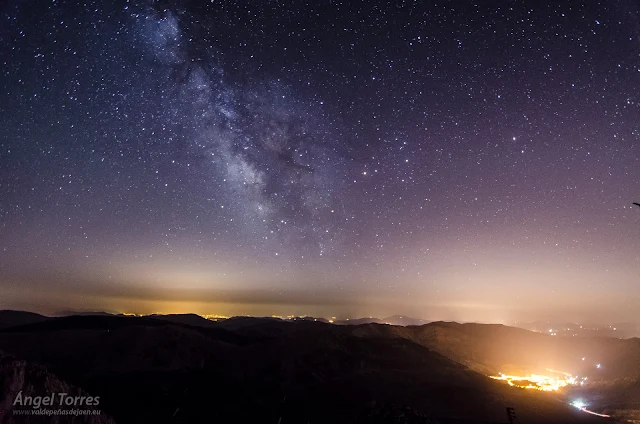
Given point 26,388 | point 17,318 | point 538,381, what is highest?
point 26,388

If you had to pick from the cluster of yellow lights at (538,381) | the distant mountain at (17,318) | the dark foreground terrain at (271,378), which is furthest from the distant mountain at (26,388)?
the distant mountain at (17,318)

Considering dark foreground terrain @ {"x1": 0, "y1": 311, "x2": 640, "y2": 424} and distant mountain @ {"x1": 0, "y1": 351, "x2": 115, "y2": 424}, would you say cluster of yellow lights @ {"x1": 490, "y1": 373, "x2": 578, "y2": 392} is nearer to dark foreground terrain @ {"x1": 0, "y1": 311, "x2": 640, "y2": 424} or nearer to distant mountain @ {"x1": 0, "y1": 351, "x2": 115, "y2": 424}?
dark foreground terrain @ {"x1": 0, "y1": 311, "x2": 640, "y2": 424}

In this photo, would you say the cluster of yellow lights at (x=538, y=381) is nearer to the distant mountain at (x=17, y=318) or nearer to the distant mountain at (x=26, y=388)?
the distant mountain at (x=26, y=388)

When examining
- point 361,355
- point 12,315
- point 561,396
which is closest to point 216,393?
point 361,355

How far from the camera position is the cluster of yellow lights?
2547 inches

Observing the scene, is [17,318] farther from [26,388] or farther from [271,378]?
[26,388]

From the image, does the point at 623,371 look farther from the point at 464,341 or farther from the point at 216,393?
the point at 216,393

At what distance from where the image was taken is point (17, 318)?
81250mm

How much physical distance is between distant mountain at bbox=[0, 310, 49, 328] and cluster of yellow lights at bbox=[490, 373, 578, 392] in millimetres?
91938

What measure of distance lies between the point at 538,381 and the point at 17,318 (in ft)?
347

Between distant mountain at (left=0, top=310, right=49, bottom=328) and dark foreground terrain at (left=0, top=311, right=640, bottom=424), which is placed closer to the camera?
dark foreground terrain at (left=0, top=311, right=640, bottom=424)

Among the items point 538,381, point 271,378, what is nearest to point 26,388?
point 271,378

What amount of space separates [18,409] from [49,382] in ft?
6.72

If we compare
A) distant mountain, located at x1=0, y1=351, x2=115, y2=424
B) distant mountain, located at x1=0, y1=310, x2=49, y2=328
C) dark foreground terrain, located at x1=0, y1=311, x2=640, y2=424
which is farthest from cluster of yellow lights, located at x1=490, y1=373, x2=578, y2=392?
distant mountain, located at x1=0, y1=310, x2=49, y2=328
